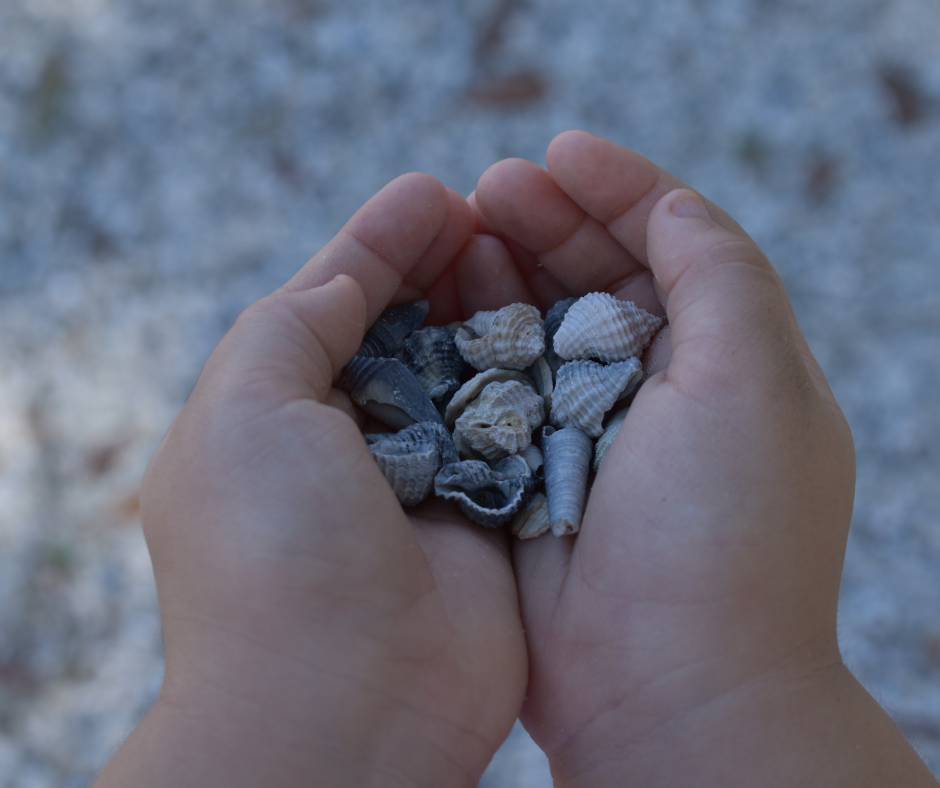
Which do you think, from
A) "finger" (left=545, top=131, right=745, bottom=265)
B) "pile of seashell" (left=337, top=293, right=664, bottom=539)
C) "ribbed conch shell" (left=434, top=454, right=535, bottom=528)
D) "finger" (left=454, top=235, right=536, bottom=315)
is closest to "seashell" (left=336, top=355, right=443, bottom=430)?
"pile of seashell" (left=337, top=293, right=664, bottom=539)

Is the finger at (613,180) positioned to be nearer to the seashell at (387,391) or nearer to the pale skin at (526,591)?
the pale skin at (526,591)

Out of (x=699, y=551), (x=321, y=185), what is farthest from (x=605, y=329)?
(x=321, y=185)

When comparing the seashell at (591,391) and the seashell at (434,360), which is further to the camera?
the seashell at (434,360)

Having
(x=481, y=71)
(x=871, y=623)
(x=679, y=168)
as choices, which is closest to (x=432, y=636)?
(x=871, y=623)

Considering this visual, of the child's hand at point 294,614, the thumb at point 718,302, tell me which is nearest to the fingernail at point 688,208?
the thumb at point 718,302

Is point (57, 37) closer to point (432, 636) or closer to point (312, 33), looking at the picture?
point (312, 33)
